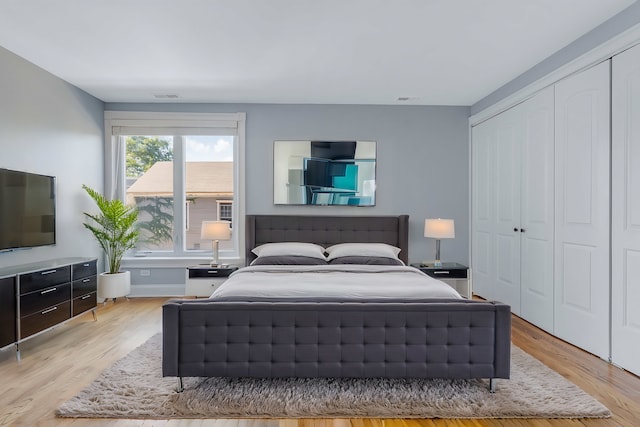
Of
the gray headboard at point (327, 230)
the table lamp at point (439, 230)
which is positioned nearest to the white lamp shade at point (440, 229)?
the table lamp at point (439, 230)

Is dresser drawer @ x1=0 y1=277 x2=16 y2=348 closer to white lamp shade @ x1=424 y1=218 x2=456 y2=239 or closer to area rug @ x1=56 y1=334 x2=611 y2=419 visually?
area rug @ x1=56 y1=334 x2=611 y2=419

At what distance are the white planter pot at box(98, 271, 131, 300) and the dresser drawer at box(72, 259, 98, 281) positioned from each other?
Result: 0.55 meters

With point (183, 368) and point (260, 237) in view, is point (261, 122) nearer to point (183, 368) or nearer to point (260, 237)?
point (260, 237)

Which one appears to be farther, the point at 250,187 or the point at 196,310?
the point at 250,187

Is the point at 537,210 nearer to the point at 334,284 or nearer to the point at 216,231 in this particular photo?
the point at 334,284

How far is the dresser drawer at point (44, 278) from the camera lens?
3150 mm

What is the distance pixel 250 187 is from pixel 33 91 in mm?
2384

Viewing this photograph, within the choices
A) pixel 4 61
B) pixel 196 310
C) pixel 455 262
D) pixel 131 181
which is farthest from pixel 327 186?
pixel 4 61

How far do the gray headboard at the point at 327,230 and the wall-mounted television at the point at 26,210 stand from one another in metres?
2.02

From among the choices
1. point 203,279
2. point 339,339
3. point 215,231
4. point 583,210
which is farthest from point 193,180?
point 583,210

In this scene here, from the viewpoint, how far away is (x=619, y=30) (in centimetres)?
287

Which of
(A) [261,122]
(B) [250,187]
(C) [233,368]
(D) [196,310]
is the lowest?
(C) [233,368]

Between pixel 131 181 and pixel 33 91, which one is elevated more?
pixel 33 91

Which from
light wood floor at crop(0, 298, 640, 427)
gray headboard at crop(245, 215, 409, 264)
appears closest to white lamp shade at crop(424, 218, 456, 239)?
gray headboard at crop(245, 215, 409, 264)
